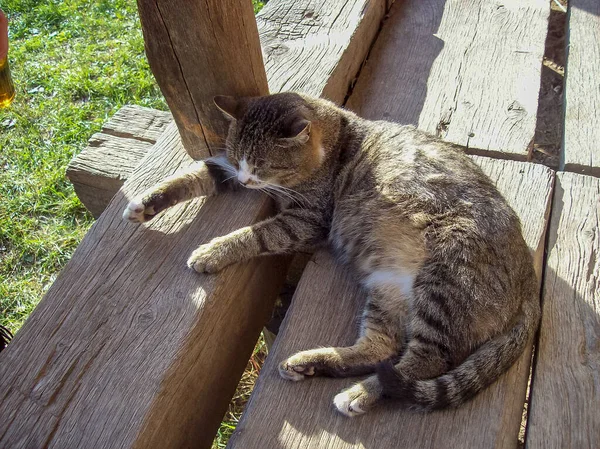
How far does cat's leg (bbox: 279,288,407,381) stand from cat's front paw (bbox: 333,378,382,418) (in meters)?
0.12

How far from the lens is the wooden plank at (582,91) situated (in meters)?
2.77

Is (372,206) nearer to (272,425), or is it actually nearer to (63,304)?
(272,425)

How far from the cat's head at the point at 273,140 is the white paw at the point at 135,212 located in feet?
1.56

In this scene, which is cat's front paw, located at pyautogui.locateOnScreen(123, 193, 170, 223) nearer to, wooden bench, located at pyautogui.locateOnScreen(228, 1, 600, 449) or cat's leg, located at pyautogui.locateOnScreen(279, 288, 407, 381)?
wooden bench, located at pyautogui.locateOnScreen(228, 1, 600, 449)

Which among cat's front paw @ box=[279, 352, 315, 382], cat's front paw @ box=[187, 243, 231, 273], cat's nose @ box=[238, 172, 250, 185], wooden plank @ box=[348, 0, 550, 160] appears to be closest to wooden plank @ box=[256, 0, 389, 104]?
wooden plank @ box=[348, 0, 550, 160]

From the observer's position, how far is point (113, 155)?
299 cm

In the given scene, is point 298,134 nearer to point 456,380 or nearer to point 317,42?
point 317,42

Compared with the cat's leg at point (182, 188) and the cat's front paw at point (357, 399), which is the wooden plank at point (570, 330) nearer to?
the cat's front paw at point (357, 399)

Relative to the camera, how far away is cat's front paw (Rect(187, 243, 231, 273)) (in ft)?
6.98

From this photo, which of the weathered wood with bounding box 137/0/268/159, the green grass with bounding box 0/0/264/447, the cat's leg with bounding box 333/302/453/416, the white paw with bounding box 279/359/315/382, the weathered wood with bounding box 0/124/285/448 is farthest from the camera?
the green grass with bounding box 0/0/264/447

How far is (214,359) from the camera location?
2.08 meters

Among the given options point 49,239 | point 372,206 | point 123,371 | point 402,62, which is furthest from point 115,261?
point 402,62

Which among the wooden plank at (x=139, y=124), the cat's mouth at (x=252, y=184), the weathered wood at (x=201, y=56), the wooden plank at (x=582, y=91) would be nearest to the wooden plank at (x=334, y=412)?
the cat's mouth at (x=252, y=184)

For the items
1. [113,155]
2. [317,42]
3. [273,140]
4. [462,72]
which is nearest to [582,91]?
[462,72]
